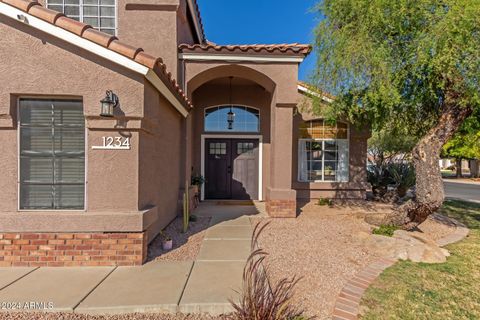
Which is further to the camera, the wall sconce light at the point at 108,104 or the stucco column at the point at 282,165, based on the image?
the stucco column at the point at 282,165

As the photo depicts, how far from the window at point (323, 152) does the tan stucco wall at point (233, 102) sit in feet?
4.88

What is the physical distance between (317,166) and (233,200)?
12.1 feet

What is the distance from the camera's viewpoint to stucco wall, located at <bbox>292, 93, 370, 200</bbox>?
10.3 meters

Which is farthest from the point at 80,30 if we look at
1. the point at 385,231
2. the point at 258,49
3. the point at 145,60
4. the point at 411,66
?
the point at 385,231

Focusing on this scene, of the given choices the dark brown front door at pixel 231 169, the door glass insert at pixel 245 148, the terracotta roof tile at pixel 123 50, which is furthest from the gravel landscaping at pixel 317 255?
the terracotta roof tile at pixel 123 50

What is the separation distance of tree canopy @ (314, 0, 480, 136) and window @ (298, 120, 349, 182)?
3.21 metres

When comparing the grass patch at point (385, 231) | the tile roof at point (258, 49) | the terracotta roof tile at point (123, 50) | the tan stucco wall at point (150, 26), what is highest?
the tan stucco wall at point (150, 26)

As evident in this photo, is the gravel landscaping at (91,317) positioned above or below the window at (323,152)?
below

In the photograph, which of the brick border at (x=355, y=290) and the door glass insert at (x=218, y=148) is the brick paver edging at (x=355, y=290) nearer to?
the brick border at (x=355, y=290)

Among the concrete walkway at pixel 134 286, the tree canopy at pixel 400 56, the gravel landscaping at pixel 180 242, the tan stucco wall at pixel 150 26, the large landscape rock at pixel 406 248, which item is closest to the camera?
the concrete walkway at pixel 134 286

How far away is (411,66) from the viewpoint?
5688mm

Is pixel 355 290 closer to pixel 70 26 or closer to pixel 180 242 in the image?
pixel 180 242

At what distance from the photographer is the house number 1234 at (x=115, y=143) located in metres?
4.20

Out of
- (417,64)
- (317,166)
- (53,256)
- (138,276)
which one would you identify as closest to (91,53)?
(53,256)
